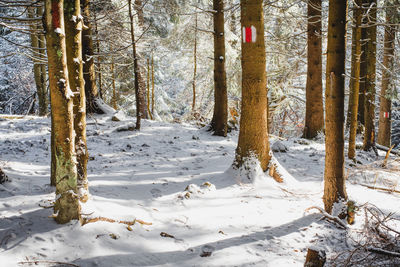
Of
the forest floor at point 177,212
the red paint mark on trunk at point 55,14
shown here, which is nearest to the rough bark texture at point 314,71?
the forest floor at point 177,212

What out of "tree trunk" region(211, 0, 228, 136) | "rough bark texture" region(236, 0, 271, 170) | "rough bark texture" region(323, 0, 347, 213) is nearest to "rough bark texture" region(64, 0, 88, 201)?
"rough bark texture" region(236, 0, 271, 170)

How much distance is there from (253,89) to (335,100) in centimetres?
162

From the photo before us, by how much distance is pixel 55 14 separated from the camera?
276 centimetres

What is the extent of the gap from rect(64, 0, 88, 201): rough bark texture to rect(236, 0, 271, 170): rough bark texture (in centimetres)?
292

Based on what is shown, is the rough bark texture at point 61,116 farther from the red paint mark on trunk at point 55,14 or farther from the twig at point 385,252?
the twig at point 385,252

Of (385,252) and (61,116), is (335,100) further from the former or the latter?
(61,116)

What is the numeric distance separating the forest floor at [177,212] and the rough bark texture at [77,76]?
455 millimetres

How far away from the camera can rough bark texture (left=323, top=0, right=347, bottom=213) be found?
3.65 m

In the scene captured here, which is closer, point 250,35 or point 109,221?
point 109,221

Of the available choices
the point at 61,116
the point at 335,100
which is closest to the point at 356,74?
the point at 335,100

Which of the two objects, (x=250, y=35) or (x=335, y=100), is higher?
(x=250, y=35)

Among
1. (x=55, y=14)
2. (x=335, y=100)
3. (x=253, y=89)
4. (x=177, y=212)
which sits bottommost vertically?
(x=177, y=212)

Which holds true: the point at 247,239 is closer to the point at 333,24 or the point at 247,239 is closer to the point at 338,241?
the point at 338,241

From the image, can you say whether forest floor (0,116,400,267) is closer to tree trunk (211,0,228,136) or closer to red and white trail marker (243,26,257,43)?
tree trunk (211,0,228,136)
